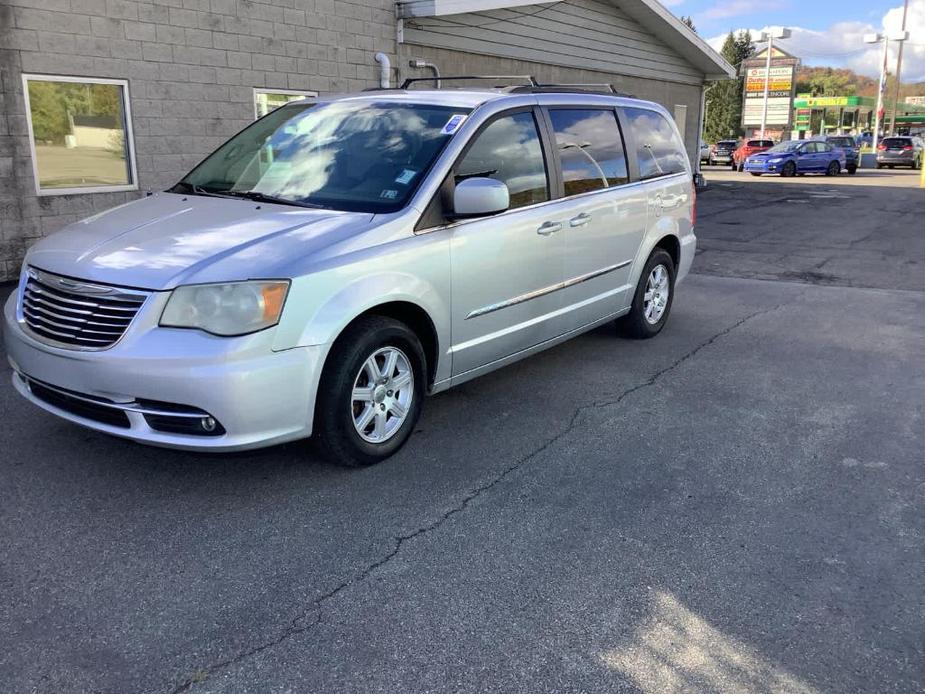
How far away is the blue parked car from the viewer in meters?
33.5

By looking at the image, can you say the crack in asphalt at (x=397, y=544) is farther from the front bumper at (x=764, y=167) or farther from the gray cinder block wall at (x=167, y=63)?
the front bumper at (x=764, y=167)

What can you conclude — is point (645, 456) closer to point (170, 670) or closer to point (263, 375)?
point (263, 375)

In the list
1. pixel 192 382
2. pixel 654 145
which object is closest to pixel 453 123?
pixel 192 382

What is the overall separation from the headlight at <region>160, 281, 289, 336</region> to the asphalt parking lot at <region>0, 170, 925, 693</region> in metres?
0.86

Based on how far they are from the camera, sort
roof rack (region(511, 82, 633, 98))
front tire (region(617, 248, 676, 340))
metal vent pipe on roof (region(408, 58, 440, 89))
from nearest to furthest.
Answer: roof rack (region(511, 82, 633, 98))
front tire (region(617, 248, 676, 340))
metal vent pipe on roof (region(408, 58, 440, 89))

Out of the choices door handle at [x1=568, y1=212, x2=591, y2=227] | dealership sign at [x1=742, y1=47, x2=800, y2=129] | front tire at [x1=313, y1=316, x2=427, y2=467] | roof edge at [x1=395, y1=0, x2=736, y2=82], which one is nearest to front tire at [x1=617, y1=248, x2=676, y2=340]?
door handle at [x1=568, y1=212, x2=591, y2=227]

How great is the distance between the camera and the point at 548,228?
5.06 metres

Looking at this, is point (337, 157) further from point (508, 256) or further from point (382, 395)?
point (382, 395)

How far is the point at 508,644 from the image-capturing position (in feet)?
9.09

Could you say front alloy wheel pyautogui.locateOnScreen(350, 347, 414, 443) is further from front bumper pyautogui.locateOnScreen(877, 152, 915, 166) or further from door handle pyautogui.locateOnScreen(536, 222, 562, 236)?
front bumper pyautogui.locateOnScreen(877, 152, 915, 166)

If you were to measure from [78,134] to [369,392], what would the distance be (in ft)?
21.8

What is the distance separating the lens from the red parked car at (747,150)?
133 ft

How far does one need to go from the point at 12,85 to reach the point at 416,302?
6.36m

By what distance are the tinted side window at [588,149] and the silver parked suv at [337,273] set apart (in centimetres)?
2
